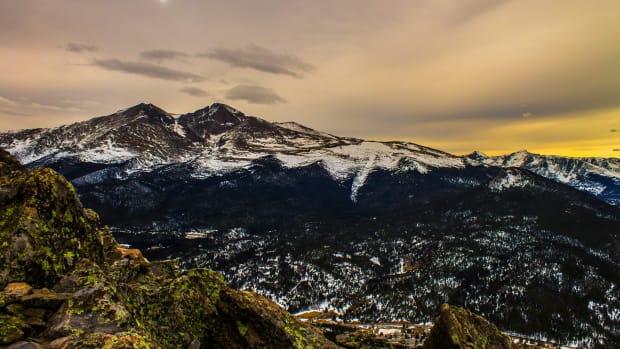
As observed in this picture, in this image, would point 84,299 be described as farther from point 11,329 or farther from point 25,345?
point 25,345

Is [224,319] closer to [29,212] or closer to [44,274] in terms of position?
[44,274]

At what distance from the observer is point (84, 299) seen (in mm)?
12508

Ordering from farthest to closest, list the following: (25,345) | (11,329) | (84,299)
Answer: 1. (84,299)
2. (11,329)
3. (25,345)

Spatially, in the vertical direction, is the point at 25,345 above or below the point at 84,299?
below

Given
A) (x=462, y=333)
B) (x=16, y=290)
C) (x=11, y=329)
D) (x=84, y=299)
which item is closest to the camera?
(x=11, y=329)

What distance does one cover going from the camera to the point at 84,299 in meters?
12.5

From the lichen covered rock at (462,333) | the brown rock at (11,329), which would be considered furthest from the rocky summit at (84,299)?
the lichen covered rock at (462,333)

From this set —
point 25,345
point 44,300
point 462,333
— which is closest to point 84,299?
point 44,300

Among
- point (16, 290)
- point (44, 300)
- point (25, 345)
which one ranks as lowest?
point (25, 345)

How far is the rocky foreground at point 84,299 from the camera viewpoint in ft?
37.4

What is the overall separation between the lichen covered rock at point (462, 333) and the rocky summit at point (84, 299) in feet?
33.1

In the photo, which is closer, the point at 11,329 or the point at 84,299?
the point at 11,329

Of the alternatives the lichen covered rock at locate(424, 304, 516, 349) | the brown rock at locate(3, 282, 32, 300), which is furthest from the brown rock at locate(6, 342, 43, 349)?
the lichen covered rock at locate(424, 304, 516, 349)

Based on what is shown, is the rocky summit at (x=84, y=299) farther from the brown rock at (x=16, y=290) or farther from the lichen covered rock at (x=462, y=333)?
the lichen covered rock at (x=462, y=333)
